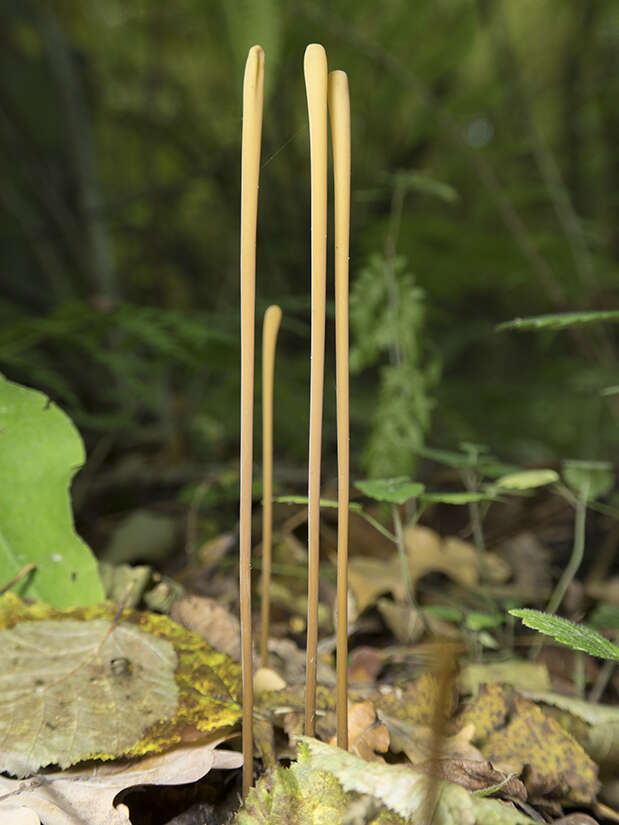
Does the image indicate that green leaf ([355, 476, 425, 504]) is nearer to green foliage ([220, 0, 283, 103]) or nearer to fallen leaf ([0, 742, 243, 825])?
fallen leaf ([0, 742, 243, 825])

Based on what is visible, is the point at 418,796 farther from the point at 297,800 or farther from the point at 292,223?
the point at 292,223

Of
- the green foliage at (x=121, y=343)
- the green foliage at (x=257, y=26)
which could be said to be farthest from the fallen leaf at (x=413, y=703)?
the green foliage at (x=257, y=26)

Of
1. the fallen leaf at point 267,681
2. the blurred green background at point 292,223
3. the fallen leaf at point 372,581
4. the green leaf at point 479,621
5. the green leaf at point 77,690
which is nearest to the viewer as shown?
the green leaf at point 77,690

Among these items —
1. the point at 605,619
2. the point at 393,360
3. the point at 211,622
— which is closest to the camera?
the point at 211,622

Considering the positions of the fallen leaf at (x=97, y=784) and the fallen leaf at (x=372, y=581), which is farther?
the fallen leaf at (x=372, y=581)

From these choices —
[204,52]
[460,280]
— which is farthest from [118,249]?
[460,280]

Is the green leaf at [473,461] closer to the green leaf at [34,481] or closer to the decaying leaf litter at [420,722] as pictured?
→ the decaying leaf litter at [420,722]

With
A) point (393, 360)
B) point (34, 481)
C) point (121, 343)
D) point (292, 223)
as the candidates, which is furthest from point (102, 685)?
point (292, 223)
